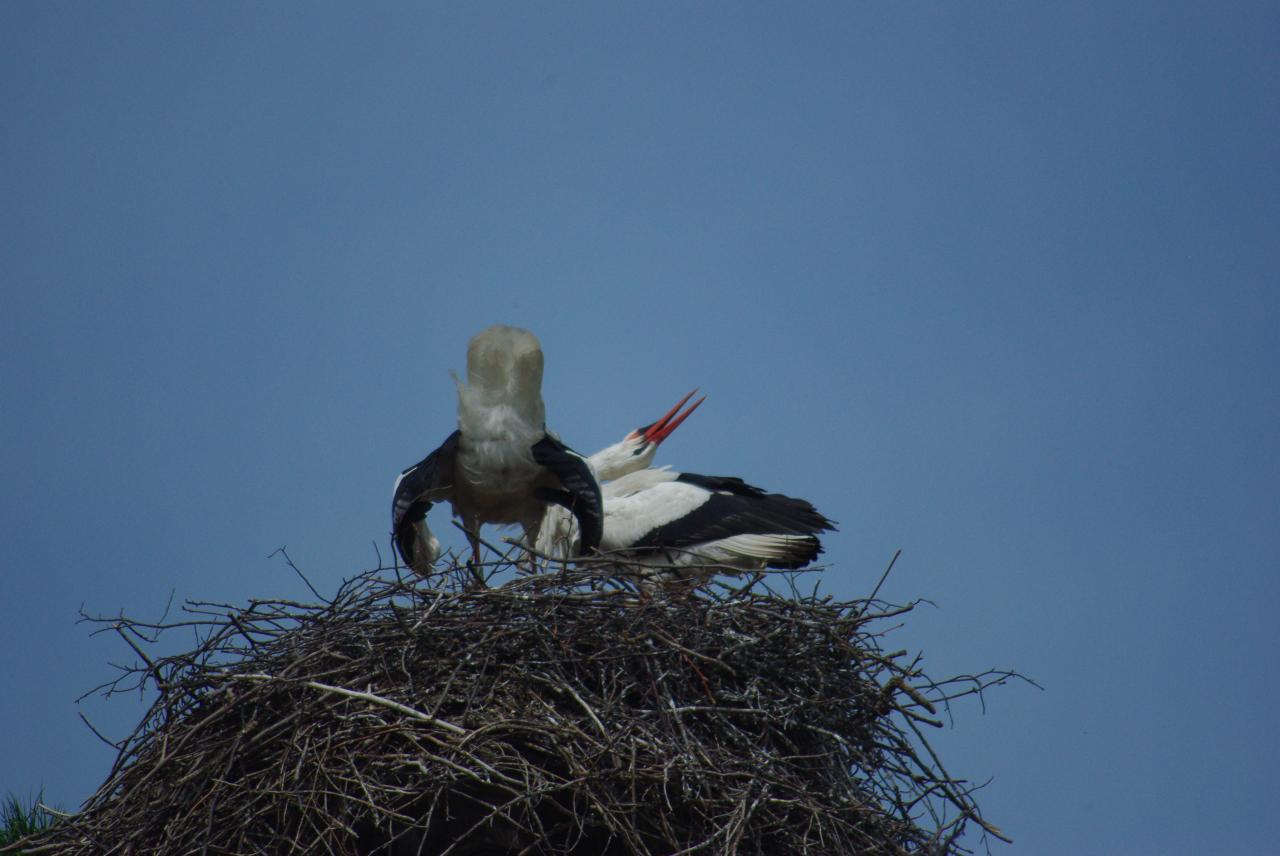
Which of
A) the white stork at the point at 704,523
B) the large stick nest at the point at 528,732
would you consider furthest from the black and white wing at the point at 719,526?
the large stick nest at the point at 528,732

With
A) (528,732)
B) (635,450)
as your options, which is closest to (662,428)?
(635,450)

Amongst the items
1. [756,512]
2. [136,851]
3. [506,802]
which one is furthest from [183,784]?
[756,512]

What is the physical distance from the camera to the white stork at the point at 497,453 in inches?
242

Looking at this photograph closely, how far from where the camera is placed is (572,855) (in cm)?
439

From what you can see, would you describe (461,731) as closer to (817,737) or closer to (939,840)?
(817,737)

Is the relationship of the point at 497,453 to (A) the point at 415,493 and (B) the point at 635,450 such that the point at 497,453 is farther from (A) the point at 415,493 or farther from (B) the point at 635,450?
(B) the point at 635,450

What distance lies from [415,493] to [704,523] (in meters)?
1.85

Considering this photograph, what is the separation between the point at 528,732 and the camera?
4.30 m

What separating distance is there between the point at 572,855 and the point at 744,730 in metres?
0.65

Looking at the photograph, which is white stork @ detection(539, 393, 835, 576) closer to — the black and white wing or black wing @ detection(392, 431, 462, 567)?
the black and white wing

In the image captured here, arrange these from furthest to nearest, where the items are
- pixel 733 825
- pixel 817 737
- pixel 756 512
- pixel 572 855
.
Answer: pixel 756 512 < pixel 817 737 < pixel 572 855 < pixel 733 825

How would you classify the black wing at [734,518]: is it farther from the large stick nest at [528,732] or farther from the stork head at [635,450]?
the large stick nest at [528,732]

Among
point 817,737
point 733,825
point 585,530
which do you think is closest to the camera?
point 733,825

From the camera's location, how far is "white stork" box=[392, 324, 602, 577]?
614 centimetres
